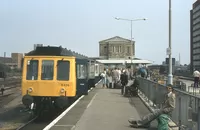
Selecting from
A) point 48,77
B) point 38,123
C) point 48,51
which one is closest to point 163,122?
point 48,77

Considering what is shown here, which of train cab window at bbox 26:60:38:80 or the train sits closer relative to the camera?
the train

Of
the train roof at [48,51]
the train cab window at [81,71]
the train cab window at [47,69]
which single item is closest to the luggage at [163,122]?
the train cab window at [47,69]

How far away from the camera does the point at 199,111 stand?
8.63m

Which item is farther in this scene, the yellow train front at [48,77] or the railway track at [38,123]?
the yellow train front at [48,77]

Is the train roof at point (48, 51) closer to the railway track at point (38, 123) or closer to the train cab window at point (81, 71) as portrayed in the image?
the train cab window at point (81, 71)

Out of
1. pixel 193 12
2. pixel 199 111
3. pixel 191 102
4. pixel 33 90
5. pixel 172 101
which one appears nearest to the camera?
pixel 199 111

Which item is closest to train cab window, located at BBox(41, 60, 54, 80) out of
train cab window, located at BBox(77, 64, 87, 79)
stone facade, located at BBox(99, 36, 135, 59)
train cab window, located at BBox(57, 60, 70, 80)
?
train cab window, located at BBox(57, 60, 70, 80)

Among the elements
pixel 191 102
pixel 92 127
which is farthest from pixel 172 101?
pixel 92 127

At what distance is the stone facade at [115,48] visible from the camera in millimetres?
141375

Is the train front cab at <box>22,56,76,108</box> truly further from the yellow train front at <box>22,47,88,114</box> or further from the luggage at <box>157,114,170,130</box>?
the luggage at <box>157,114,170,130</box>

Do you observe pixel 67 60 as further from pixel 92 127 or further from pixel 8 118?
pixel 92 127

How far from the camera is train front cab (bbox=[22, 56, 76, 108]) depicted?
17.4 meters

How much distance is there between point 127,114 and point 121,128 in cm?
348

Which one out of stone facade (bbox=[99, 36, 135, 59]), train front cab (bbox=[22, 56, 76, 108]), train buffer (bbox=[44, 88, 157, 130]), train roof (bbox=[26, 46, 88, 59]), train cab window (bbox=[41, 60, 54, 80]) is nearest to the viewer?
train buffer (bbox=[44, 88, 157, 130])
